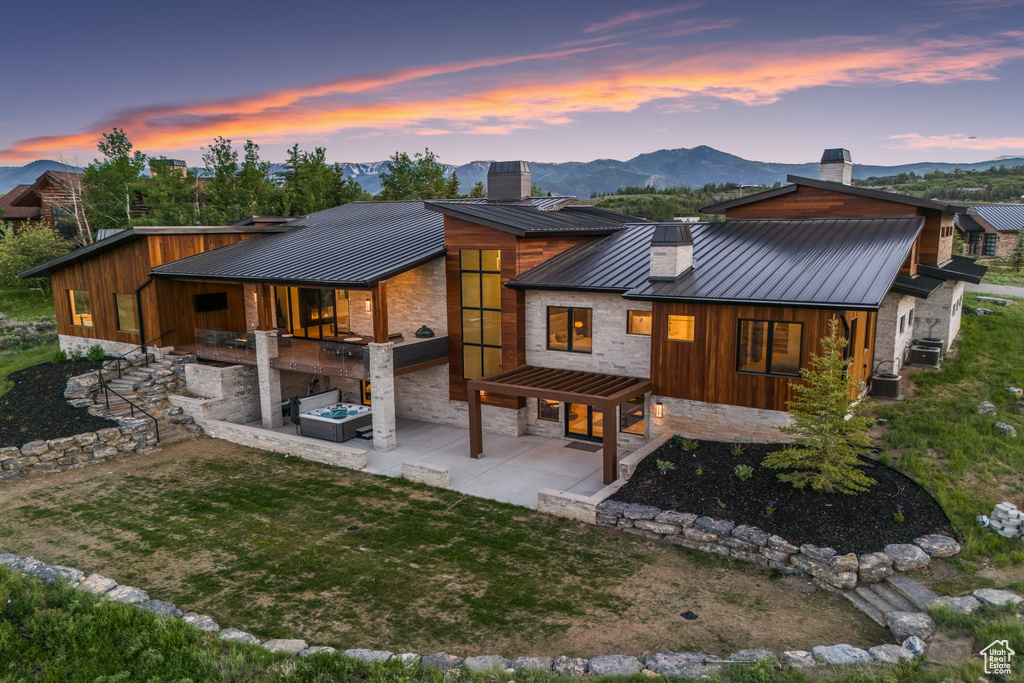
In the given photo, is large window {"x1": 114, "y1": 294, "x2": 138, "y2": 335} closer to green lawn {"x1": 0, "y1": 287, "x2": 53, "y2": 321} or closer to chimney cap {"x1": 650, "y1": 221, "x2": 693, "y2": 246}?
green lawn {"x1": 0, "y1": 287, "x2": 53, "y2": 321}

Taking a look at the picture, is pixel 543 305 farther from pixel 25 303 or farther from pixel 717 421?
pixel 25 303

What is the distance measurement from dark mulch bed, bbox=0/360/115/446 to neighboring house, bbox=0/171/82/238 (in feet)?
89.4

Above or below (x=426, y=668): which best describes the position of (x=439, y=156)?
above

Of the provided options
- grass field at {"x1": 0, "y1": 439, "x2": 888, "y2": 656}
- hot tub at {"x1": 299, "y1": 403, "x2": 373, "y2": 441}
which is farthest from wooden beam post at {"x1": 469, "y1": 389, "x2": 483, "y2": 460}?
hot tub at {"x1": 299, "y1": 403, "x2": 373, "y2": 441}

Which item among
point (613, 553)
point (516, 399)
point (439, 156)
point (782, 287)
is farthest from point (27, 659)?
point (439, 156)

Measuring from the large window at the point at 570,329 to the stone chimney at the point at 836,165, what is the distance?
1053cm

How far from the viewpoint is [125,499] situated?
1611 centimetres

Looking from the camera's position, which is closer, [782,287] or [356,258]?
[782,287]

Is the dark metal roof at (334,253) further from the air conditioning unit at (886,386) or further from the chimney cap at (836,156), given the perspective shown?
the chimney cap at (836,156)

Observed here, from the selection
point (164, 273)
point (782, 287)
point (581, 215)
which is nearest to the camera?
point (782, 287)

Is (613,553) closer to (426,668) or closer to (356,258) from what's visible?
(426,668)

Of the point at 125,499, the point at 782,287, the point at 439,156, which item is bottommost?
the point at 125,499

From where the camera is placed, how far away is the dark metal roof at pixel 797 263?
14.7 m

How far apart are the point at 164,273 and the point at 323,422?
28.0ft
